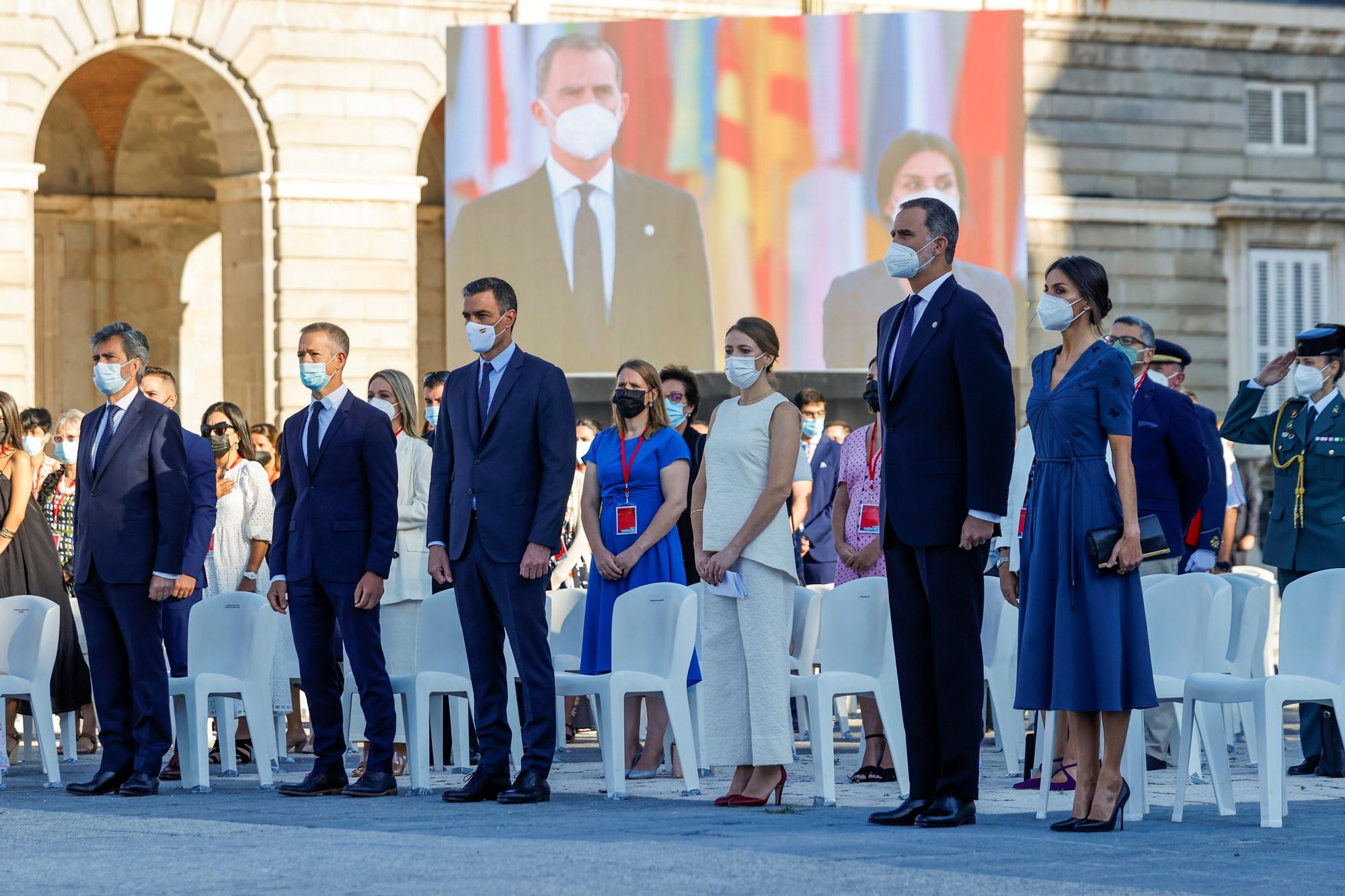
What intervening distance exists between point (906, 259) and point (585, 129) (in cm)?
1565

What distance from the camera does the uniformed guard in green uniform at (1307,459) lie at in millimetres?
9508

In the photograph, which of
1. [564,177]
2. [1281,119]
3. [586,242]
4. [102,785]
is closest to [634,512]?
[102,785]

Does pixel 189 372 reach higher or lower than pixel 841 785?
higher

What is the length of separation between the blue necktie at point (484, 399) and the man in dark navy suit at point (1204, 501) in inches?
123

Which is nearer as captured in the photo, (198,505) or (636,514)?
(198,505)

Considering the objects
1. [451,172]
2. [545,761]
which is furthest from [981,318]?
[451,172]

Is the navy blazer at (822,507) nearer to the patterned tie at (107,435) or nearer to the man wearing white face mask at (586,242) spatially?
the patterned tie at (107,435)

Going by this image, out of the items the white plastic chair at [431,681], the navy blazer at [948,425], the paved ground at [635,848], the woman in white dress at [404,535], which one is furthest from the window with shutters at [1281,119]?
the navy blazer at [948,425]

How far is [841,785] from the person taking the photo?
357 inches

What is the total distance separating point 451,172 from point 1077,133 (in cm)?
828

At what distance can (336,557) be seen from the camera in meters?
8.66

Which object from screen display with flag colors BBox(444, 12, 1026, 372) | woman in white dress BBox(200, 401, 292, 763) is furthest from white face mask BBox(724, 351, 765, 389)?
screen display with flag colors BBox(444, 12, 1026, 372)

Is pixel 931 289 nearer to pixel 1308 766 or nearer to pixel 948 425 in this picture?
pixel 948 425

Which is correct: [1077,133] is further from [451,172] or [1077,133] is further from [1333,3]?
[451,172]
